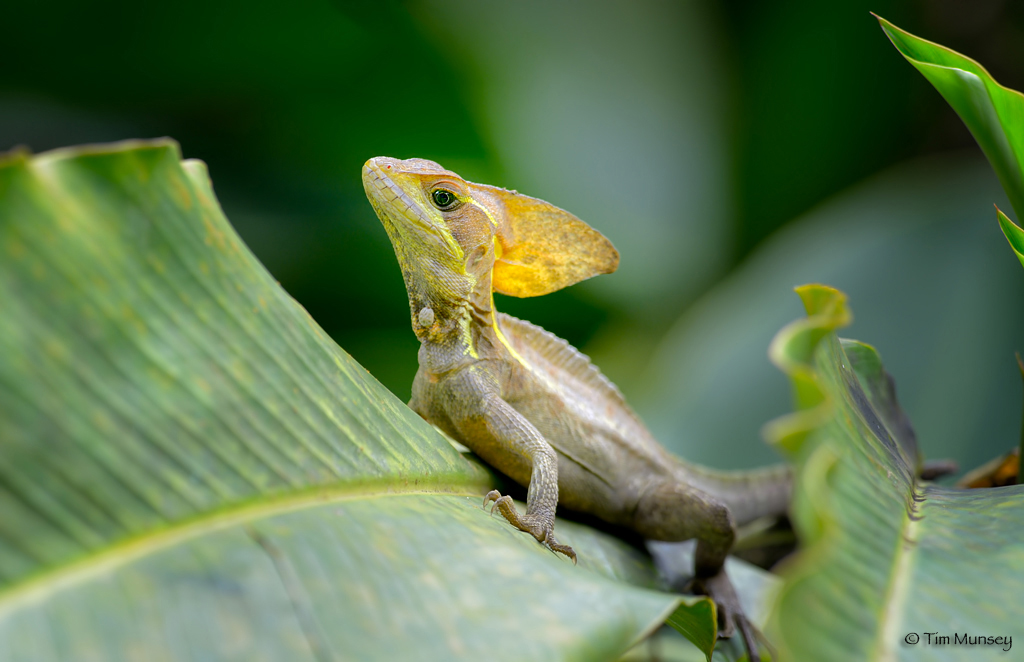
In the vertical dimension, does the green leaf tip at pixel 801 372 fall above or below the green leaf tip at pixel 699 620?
above

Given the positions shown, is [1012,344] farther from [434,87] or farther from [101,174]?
[101,174]

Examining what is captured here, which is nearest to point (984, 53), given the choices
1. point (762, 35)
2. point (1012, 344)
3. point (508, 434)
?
point (762, 35)

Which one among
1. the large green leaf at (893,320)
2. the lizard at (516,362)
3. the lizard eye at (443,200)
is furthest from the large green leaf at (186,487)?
the large green leaf at (893,320)

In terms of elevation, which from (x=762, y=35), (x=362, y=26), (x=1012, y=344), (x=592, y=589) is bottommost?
(x=1012, y=344)

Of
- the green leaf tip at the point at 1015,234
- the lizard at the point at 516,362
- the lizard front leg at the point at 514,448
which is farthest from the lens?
the lizard at the point at 516,362

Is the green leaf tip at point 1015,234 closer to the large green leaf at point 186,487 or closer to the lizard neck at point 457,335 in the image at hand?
the large green leaf at point 186,487

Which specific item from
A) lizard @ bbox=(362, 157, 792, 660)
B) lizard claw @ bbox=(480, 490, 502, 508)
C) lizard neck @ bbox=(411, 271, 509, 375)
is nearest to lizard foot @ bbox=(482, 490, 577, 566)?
lizard claw @ bbox=(480, 490, 502, 508)

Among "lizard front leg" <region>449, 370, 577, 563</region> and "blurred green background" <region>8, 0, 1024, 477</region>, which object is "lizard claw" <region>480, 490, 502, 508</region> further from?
"blurred green background" <region>8, 0, 1024, 477</region>
